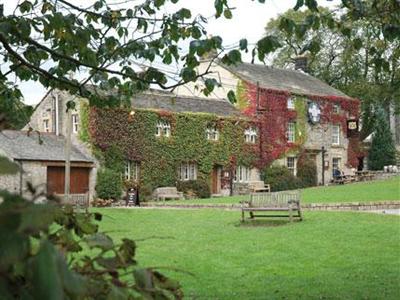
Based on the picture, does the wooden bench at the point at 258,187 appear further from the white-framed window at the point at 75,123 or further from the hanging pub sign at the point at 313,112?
the white-framed window at the point at 75,123

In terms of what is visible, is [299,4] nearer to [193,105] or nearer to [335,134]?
[193,105]

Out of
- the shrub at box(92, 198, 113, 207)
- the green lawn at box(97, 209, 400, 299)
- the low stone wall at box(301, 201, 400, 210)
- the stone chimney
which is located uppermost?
the stone chimney

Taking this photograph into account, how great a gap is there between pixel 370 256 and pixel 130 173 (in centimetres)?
2833

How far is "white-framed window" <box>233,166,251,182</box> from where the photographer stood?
44469mm

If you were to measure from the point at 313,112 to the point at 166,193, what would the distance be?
16471mm

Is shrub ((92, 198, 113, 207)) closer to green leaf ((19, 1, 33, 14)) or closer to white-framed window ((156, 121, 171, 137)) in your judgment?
white-framed window ((156, 121, 171, 137))

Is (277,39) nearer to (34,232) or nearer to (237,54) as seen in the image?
(237,54)

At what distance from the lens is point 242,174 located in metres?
44.9

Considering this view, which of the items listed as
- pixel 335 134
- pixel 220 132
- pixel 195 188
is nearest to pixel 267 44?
pixel 195 188

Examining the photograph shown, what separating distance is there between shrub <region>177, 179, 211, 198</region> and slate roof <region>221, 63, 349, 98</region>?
365 inches

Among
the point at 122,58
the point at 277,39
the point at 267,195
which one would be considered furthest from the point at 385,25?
the point at 267,195

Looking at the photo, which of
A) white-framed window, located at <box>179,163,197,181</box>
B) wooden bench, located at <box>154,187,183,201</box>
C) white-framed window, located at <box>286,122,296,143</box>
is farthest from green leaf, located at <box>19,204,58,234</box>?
white-framed window, located at <box>286,122,296,143</box>

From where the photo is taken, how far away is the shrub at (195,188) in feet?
133

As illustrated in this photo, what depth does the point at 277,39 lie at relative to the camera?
4.65 m
